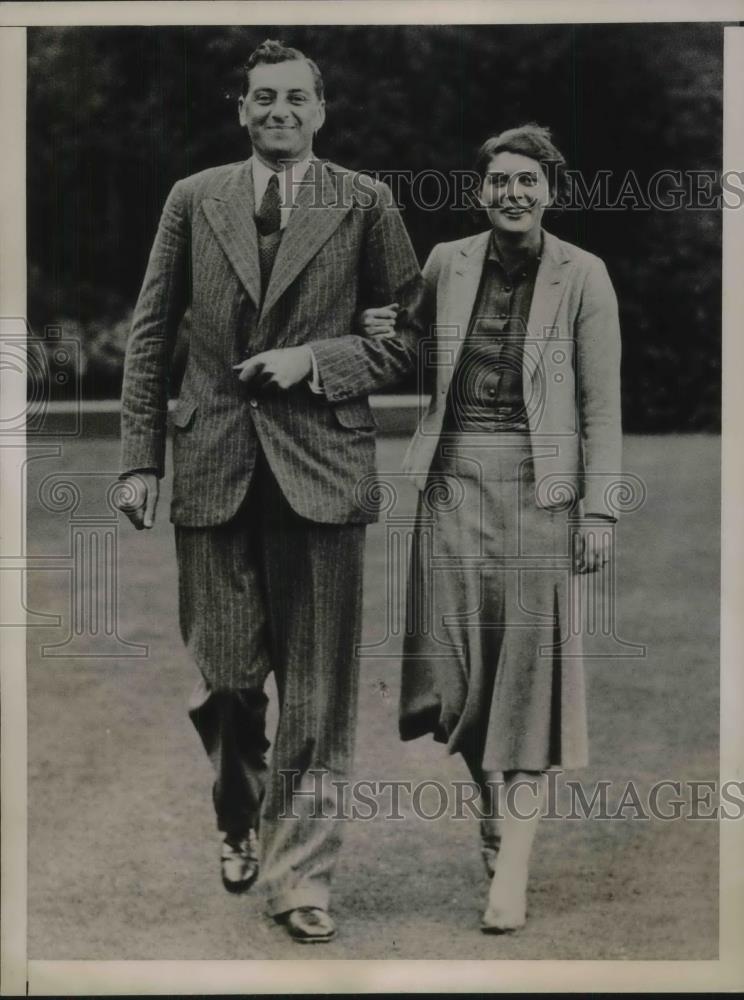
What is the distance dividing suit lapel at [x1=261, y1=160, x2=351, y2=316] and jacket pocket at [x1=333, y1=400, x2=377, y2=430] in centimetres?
43

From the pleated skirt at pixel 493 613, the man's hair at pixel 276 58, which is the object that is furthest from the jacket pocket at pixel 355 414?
the man's hair at pixel 276 58

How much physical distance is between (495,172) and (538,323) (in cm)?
56

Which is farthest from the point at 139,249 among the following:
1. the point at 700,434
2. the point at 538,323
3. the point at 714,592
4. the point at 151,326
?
the point at 714,592

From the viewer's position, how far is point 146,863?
4.77m

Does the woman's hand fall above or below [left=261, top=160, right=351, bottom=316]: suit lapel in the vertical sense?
below

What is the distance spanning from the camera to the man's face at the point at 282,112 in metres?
4.58

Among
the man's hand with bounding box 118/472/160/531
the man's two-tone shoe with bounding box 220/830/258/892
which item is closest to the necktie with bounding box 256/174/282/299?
the man's hand with bounding box 118/472/160/531

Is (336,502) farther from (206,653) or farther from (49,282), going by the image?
(49,282)

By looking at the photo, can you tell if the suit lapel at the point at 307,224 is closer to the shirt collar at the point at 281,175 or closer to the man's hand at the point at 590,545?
the shirt collar at the point at 281,175

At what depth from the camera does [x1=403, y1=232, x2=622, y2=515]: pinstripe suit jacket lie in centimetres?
459

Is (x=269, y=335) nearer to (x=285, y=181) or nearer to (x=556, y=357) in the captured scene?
(x=285, y=181)

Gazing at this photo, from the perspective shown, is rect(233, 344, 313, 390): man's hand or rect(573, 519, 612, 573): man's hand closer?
rect(233, 344, 313, 390): man's hand

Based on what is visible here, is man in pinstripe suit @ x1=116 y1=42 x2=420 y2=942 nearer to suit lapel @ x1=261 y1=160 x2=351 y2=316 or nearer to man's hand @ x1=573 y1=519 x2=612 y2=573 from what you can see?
suit lapel @ x1=261 y1=160 x2=351 y2=316

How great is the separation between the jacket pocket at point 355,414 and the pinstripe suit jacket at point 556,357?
18 cm
